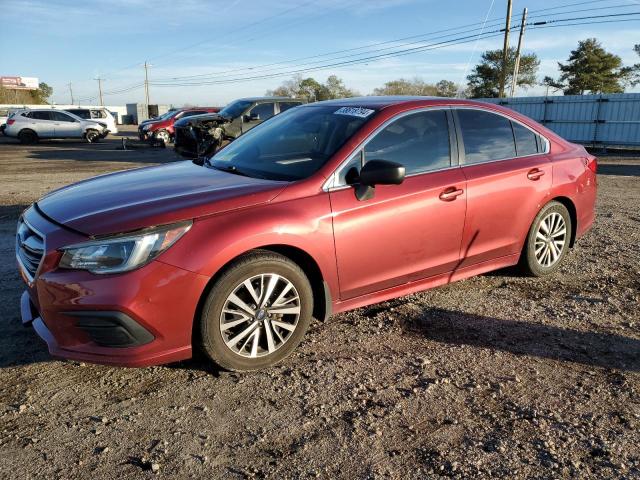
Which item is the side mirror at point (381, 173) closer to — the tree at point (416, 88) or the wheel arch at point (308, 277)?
the wheel arch at point (308, 277)

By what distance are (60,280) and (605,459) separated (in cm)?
293

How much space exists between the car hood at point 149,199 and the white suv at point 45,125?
2424 cm

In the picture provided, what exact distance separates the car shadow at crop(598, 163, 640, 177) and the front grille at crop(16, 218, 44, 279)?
13.8 m

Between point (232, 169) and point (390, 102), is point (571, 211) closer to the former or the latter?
point (390, 102)

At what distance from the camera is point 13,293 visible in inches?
174

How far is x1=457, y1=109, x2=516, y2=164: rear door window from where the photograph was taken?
13.9ft

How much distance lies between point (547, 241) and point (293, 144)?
2607 millimetres

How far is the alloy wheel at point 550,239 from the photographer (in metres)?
4.76

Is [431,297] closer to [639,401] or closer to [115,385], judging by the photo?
[639,401]

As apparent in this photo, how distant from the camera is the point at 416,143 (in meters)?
3.97

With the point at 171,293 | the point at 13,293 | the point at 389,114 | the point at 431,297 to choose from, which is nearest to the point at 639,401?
the point at 431,297

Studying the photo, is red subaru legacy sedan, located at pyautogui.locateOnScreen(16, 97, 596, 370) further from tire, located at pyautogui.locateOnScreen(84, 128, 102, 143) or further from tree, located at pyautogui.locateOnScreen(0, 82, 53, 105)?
tree, located at pyautogui.locateOnScreen(0, 82, 53, 105)

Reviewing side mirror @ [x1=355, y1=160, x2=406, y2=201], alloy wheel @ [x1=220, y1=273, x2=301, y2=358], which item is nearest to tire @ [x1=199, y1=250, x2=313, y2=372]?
alloy wheel @ [x1=220, y1=273, x2=301, y2=358]

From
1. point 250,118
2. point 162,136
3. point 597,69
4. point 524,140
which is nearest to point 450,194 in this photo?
point 524,140
